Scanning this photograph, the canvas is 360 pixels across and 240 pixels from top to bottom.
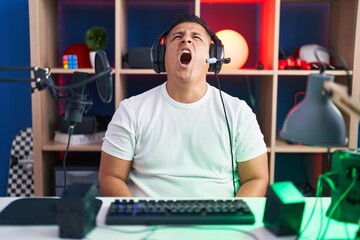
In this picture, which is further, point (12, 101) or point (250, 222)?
point (12, 101)

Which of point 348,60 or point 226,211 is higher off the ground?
point 348,60

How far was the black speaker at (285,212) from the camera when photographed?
81 centimetres

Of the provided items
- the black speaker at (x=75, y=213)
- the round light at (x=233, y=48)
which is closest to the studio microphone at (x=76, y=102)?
the black speaker at (x=75, y=213)

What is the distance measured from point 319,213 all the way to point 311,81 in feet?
1.24

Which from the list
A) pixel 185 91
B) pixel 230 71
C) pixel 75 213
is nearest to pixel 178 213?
pixel 75 213

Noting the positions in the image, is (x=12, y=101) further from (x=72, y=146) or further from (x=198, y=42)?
(x=198, y=42)

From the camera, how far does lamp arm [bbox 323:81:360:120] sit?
25.9 inches

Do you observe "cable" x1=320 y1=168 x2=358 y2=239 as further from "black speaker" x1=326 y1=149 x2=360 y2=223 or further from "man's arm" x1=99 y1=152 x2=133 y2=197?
"man's arm" x1=99 y1=152 x2=133 y2=197

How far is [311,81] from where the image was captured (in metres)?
0.73

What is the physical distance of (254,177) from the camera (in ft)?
4.60

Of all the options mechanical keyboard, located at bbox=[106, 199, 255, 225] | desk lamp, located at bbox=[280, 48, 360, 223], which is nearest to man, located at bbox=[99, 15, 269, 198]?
mechanical keyboard, located at bbox=[106, 199, 255, 225]

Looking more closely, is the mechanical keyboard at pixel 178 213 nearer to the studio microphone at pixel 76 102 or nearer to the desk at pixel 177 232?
the desk at pixel 177 232

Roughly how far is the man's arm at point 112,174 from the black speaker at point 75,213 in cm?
53

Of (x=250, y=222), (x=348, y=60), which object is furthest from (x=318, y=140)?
(x=348, y=60)
